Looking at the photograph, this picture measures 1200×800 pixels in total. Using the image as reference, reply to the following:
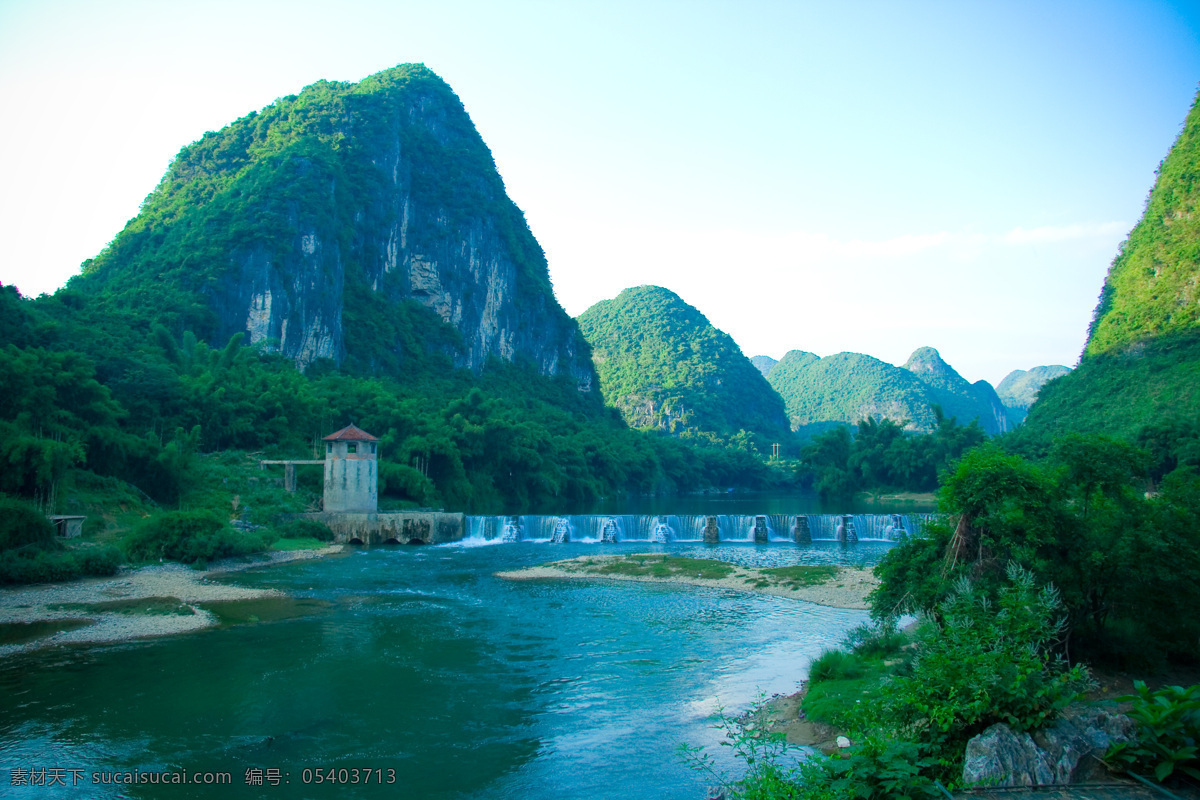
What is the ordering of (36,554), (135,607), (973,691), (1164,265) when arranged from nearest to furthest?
(973,691) < (135,607) < (36,554) < (1164,265)

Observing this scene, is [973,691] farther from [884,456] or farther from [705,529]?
[884,456]

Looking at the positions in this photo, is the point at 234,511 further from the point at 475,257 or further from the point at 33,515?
the point at 475,257

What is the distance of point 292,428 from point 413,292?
46.2 meters

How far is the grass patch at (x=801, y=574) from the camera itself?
22906 mm

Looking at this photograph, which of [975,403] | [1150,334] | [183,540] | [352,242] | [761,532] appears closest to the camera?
[183,540]

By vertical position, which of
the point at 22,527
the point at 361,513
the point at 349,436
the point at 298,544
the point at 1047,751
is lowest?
the point at 298,544

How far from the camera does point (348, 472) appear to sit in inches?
1494

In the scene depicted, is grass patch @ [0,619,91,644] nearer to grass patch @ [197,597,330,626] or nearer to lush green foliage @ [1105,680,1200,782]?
grass patch @ [197,597,330,626]

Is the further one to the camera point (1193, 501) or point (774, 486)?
point (774, 486)

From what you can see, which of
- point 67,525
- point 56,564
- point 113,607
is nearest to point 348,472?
point 67,525

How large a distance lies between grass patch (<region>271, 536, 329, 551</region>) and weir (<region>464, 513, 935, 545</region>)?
26.7ft

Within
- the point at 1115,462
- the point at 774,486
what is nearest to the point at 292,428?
the point at 1115,462

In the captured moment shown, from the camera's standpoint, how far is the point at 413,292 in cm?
9156

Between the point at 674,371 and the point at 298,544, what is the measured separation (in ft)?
397
